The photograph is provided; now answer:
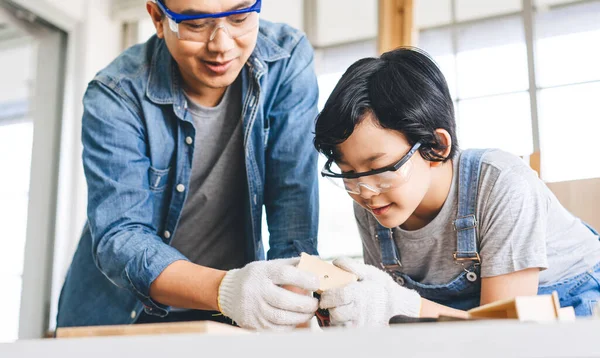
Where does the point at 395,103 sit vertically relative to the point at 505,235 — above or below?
above

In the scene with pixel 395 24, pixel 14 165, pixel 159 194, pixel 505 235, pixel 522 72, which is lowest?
pixel 505 235

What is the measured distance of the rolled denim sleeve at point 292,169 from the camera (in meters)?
1.59

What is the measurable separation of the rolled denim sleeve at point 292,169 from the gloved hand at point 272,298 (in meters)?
0.41

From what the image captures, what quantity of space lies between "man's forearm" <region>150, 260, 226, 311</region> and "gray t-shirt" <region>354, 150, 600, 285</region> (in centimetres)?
47

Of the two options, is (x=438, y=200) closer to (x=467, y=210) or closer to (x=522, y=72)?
(x=467, y=210)

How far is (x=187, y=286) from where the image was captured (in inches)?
50.4

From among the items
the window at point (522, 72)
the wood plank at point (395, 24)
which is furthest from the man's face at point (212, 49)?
the window at point (522, 72)

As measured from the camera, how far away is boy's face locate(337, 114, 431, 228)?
4.37 feet

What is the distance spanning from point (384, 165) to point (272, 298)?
1.27 feet

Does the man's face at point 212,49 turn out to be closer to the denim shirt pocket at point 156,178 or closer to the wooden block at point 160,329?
the denim shirt pocket at point 156,178

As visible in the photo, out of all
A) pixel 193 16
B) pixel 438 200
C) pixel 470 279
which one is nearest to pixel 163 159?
pixel 193 16

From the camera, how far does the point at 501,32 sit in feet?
13.8

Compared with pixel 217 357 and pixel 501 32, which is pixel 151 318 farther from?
pixel 501 32

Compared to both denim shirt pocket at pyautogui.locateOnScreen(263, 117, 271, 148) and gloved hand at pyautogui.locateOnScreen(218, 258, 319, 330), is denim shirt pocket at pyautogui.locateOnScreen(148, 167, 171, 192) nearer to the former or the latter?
denim shirt pocket at pyautogui.locateOnScreen(263, 117, 271, 148)
